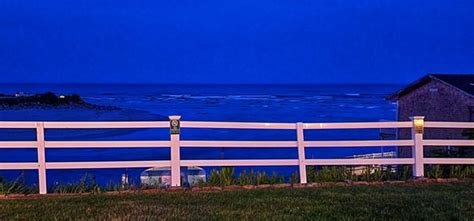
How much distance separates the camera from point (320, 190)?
9641mm

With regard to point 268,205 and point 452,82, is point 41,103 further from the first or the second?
point 268,205

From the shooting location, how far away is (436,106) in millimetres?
26750

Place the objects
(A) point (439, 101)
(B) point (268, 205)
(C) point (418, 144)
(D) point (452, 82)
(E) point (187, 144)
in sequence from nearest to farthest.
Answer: (B) point (268, 205) → (E) point (187, 144) → (C) point (418, 144) → (D) point (452, 82) → (A) point (439, 101)

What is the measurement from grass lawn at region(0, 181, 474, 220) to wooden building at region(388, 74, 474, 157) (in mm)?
16044

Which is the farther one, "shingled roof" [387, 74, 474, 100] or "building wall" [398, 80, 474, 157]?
"building wall" [398, 80, 474, 157]

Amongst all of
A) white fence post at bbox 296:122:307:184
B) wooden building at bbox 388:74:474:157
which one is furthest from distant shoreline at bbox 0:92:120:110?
white fence post at bbox 296:122:307:184

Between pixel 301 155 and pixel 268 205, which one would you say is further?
pixel 301 155

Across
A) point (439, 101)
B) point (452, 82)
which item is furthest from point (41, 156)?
point (439, 101)

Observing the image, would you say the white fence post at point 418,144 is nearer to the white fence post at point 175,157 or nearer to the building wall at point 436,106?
the white fence post at point 175,157

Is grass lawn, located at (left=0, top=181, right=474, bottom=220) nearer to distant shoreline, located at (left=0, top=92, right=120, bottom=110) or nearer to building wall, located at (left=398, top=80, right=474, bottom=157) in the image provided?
building wall, located at (left=398, top=80, right=474, bottom=157)

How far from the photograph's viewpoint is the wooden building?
81.5ft

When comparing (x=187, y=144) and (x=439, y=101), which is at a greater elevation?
(x=439, y=101)

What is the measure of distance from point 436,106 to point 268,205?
2048cm

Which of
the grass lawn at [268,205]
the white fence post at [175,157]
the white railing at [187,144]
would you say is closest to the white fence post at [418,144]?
the white railing at [187,144]
